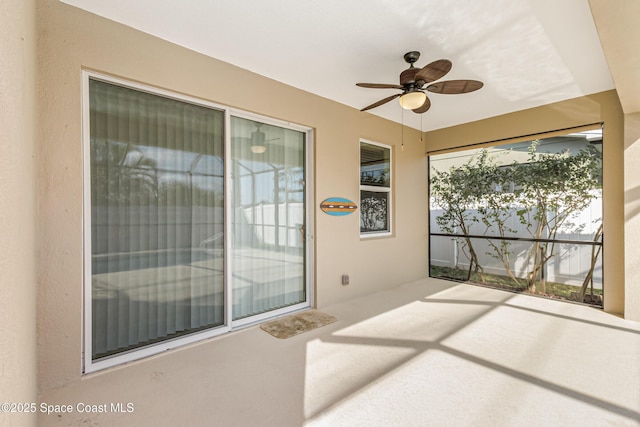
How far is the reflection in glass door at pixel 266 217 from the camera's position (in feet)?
10.5

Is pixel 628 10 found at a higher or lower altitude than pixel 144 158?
higher

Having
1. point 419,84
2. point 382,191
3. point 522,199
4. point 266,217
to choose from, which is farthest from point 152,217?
point 522,199

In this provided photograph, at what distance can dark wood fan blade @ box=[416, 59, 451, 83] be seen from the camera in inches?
97.7

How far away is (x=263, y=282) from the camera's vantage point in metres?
3.44

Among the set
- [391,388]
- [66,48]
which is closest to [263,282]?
[391,388]

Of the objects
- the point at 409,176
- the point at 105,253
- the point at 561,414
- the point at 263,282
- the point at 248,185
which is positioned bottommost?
the point at 561,414

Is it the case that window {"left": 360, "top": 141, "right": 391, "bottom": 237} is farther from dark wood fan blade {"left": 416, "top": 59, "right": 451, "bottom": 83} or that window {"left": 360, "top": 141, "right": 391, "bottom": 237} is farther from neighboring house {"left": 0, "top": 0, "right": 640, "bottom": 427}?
dark wood fan blade {"left": 416, "top": 59, "right": 451, "bottom": 83}

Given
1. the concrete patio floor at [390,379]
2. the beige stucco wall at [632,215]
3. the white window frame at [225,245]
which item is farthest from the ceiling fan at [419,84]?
the concrete patio floor at [390,379]

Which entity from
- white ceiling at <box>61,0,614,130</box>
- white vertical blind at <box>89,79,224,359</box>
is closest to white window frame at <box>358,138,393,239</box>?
white ceiling at <box>61,0,614,130</box>

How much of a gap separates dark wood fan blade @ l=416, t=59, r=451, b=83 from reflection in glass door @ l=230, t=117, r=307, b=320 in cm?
164

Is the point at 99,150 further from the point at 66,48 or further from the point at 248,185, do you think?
the point at 248,185

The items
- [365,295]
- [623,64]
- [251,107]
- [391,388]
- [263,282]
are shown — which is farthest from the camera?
[365,295]

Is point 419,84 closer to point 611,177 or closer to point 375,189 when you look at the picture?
point 375,189

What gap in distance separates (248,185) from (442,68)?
2.15 meters
